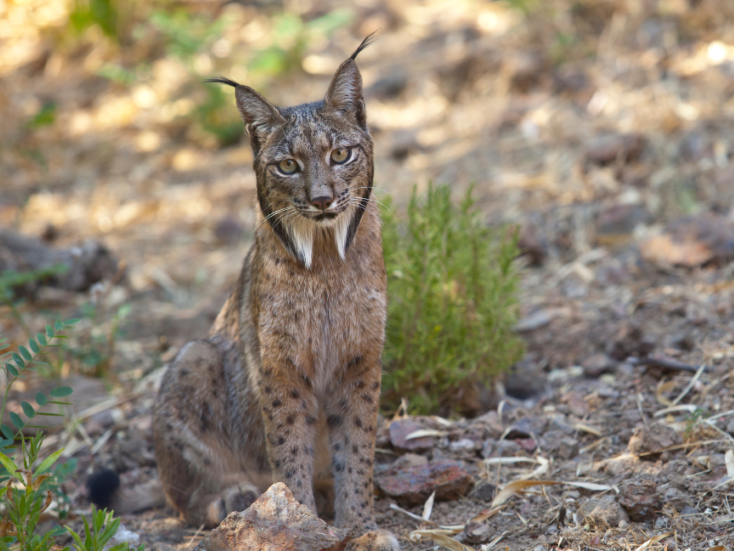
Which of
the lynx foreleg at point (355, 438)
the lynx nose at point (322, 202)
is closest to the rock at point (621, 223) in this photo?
the lynx foreleg at point (355, 438)

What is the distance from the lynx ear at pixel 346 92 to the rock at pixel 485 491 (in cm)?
217

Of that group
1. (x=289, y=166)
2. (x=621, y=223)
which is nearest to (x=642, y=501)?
(x=289, y=166)

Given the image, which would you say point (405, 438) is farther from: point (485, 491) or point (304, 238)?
point (304, 238)

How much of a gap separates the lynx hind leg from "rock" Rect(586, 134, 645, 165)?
471 cm

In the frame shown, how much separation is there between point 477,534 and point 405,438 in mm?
908

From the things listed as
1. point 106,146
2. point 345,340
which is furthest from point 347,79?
point 106,146

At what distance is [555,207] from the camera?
688 cm

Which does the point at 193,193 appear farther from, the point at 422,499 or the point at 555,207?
the point at 422,499

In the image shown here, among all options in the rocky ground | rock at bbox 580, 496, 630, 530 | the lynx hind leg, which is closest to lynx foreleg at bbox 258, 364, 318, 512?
the lynx hind leg

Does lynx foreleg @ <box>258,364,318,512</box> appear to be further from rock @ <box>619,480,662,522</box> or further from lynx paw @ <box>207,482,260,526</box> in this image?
rock @ <box>619,480,662,522</box>

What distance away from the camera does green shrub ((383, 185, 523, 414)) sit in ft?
14.6

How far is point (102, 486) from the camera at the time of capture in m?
4.09

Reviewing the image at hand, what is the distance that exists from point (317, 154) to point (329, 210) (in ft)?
1.09

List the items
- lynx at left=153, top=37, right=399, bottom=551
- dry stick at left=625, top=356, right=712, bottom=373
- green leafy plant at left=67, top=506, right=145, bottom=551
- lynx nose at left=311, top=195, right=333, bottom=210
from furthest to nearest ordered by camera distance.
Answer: dry stick at left=625, top=356, right=712, bottom=373
lynx at left=153, top=37, right=399, bottom=551
lynx nose at left=311, top=195, right=333, bottom=210
green leafy plant at left=67, top=506, right=145, bottom=551
